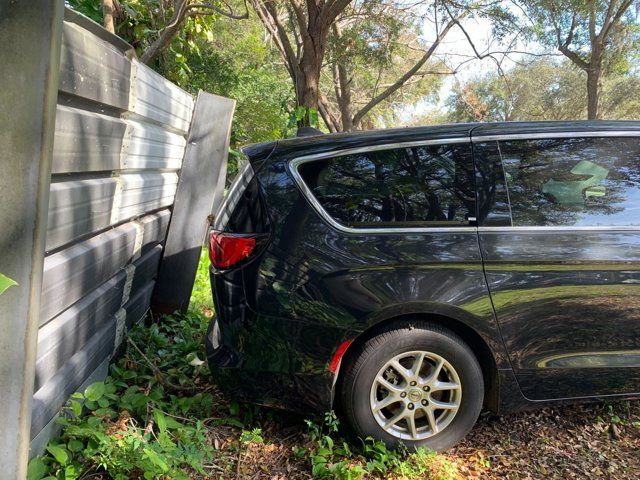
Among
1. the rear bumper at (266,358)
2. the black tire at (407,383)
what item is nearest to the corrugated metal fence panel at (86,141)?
the rear bumper at (266,358)

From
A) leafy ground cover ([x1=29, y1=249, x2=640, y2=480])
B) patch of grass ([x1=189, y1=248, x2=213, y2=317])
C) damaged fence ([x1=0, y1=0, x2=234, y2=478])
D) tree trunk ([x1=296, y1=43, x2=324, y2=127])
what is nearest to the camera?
damaged fence ([x1=0, y1=0, x2=234, y2=478])

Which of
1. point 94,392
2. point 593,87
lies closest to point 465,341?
point 94,392

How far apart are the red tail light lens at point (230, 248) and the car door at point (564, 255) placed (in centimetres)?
121

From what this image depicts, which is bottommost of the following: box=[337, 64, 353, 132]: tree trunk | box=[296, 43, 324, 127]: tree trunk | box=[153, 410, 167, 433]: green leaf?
box=[153, 410, 167, 433]: green leaf

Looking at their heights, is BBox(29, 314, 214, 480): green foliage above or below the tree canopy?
below

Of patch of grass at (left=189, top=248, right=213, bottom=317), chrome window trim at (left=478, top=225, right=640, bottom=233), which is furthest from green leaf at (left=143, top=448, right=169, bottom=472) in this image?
patch of grass at (left=189, top=248, right=213, bottom=317)

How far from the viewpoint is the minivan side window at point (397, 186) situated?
2.79 metres

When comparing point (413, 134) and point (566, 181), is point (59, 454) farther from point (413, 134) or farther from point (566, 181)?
point (566, 181)

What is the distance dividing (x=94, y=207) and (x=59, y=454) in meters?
1.21

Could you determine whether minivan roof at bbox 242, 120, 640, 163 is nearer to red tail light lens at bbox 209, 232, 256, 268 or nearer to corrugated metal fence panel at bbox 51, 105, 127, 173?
red tail light lens at bbox 209, 232, 256, 268

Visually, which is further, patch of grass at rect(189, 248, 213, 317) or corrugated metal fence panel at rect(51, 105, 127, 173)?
patch of grass at rect(189, 248, 213, 317)

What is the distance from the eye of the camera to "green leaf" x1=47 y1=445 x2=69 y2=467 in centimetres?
235

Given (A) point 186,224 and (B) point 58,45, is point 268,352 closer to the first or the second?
A: (B) point 58,45

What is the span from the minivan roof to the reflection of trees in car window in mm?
70
